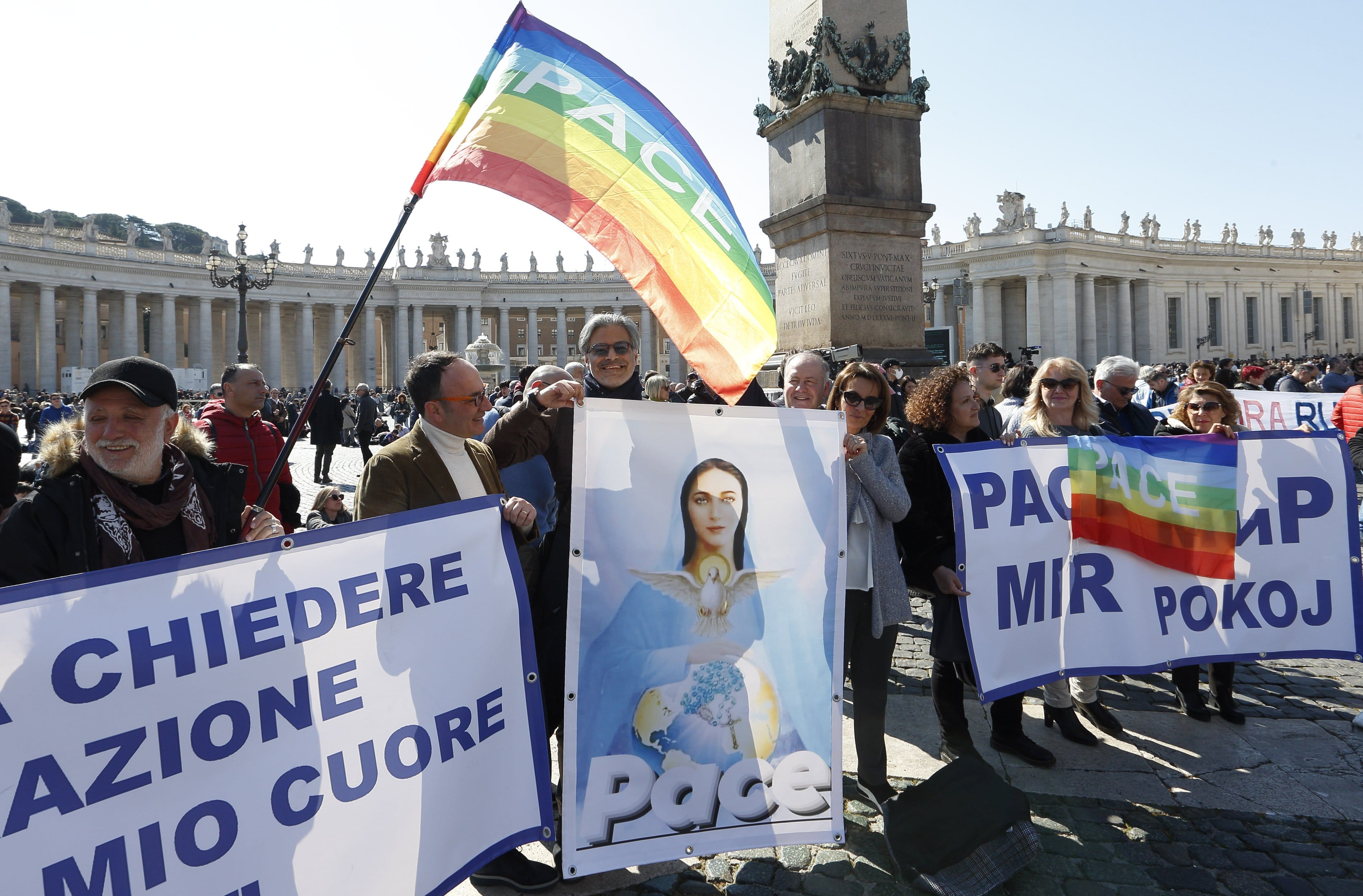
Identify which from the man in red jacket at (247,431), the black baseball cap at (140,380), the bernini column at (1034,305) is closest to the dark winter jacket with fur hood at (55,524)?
the black baseball cap at (140,380)

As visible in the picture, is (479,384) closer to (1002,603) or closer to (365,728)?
(365,728)

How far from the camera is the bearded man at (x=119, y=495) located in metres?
2.33

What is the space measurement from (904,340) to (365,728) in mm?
7909

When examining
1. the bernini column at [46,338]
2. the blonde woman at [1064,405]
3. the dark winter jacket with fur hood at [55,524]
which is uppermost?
the bernini column at [46,338]

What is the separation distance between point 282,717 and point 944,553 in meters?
3.15

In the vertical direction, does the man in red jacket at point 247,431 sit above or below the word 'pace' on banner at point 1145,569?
above

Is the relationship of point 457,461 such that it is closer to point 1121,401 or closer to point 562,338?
point 1121,401

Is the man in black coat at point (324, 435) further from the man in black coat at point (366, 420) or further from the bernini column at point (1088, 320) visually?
the bernini column at point (1088, 320)

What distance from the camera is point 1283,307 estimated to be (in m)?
74.5

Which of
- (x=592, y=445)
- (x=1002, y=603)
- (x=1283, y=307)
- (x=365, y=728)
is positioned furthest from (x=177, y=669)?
(x=1283, y=307)

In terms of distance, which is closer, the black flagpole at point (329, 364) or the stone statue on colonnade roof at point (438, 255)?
the black flagpole at point (329, 364)

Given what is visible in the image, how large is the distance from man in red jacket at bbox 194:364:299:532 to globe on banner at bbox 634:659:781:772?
370cm

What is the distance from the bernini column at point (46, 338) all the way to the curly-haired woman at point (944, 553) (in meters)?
70.6

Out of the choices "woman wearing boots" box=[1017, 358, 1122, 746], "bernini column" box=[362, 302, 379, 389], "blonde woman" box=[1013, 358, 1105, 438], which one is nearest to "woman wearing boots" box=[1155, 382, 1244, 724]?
"woman wearing boots" box=[1017, 358, 1122, 746]
